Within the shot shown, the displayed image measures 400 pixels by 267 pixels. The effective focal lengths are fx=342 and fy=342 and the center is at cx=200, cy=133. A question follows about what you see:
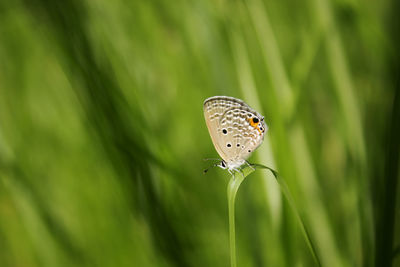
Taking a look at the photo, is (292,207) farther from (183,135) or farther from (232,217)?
(183,135)

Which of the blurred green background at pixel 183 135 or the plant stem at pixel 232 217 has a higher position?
the blurred green background at pixel 183 135

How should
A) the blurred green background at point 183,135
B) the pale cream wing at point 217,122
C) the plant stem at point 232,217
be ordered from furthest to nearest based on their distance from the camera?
1. the pale cream wing at point 217,122
2. the blurred green background at point 183,135
3. the plant stem at point 232,217

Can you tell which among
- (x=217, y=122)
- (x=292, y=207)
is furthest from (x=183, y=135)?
(x=292, y=207)

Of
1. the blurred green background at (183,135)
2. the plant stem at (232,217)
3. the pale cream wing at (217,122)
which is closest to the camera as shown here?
the plant stem at (232,217)

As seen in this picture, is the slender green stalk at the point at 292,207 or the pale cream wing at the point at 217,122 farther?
the pale cream wing at the point at 217,122

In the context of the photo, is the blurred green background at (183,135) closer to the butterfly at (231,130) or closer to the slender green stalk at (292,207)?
the butterfly at (231,130)

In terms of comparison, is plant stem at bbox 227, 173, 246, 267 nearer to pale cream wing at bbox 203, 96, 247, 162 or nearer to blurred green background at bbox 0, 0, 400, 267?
blurred green background at bbox 0, 0, 400, 267

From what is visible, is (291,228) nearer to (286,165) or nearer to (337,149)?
(286,165)

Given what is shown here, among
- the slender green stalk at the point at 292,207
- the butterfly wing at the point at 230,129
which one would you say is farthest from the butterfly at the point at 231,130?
the slender green stalk at the point at 292,207
